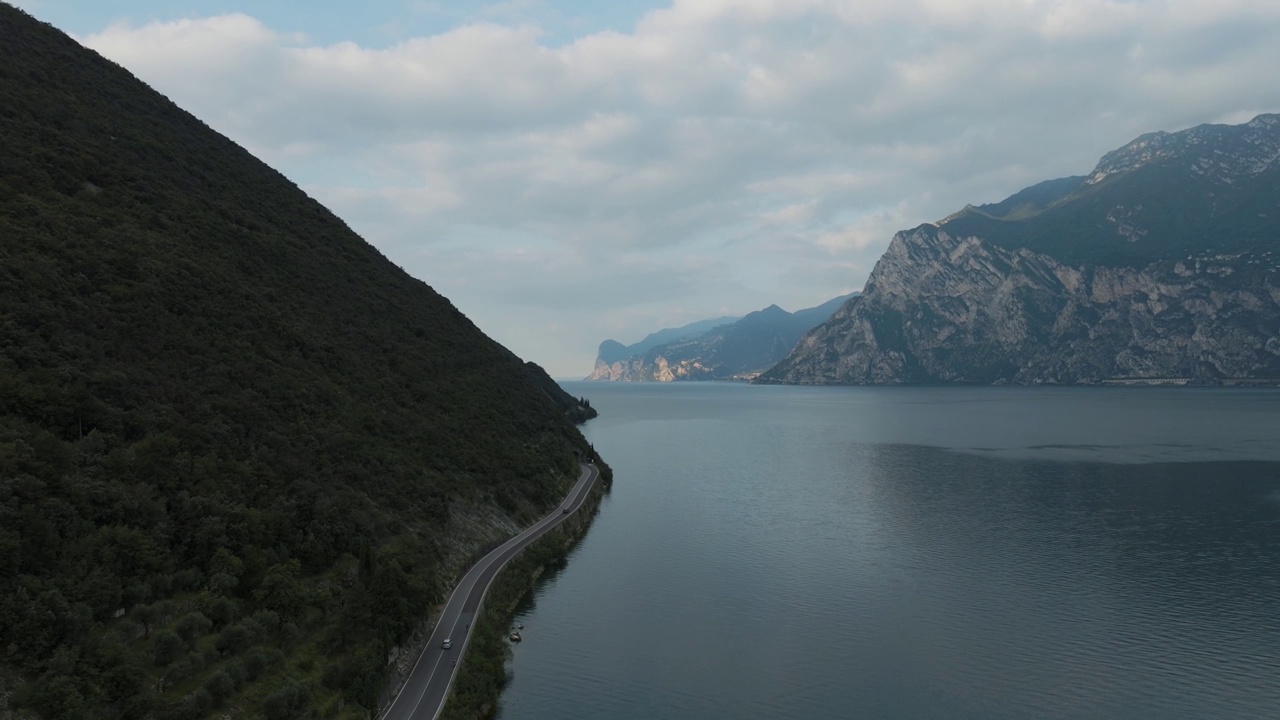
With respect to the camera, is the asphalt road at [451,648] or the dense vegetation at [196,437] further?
the asphalt road at [451,648]

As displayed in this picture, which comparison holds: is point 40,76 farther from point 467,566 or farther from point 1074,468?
point 1074,468

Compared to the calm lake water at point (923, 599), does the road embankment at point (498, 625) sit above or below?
above

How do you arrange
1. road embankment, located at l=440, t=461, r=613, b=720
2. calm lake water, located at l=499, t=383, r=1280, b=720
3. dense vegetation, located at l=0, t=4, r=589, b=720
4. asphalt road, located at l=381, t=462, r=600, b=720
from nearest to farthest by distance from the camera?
dense vegetation, located at l=0, t=4, r=589, b=720, asphalt road, located at l=381, t=462, r=600, b=720, road embankment, located at l=440, t=461, r=613, b=720, calm lake water, located at l=499, t=383, r=1280, b=720

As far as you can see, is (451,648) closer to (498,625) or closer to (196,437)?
(498,625)

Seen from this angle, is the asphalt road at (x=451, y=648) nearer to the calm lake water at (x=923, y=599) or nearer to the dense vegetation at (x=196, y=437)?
the dense vegetation at (x=196, y=437)

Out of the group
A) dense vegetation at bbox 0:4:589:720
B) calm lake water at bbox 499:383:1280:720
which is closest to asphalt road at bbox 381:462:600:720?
dense vegetation at bbox 0:4:589:720

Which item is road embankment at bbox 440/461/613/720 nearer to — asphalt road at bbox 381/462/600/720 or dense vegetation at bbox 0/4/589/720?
asphalt road at bbox 381/462/600/720

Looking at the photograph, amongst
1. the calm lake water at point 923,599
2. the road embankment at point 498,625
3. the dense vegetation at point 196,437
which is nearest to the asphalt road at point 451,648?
the road embankment at point 498,625
